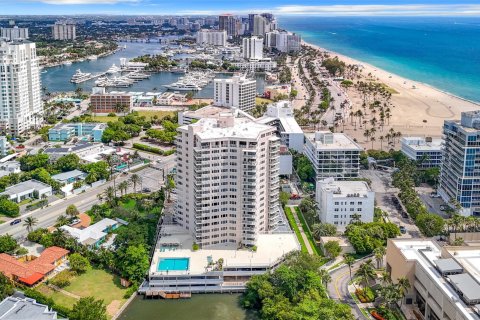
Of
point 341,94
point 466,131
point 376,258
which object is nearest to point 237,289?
point 376,258

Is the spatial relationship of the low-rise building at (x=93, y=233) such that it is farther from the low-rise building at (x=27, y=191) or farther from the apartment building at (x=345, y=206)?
the apartment building at (x=345, y=206)

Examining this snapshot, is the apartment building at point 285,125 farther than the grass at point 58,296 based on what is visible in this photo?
Yes

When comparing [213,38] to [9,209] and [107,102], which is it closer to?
[107,102]

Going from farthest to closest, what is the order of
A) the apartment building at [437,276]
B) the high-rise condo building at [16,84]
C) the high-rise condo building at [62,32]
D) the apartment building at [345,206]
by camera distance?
the high-rise condo building at [62,32] → the high-rise condo building at [16,84] → the apartment building at [345,206] → the apartment building at [437,276]

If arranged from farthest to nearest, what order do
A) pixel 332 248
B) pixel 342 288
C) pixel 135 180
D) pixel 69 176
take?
pixel 69 176 → pixel 135 180 → pixel 332 248 → pixel 342 288

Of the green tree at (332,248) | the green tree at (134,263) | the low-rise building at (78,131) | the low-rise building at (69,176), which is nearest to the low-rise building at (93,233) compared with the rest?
the green tree at (134,263)

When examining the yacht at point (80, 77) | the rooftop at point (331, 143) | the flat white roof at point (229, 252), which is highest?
the yacht at point (80, 77)

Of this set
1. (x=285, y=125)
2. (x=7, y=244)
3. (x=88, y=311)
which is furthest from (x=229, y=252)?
(x=285, y=125)
